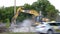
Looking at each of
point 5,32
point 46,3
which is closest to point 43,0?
point 46,3

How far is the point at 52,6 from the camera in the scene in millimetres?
61000

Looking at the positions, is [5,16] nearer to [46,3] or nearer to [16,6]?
[16,6]

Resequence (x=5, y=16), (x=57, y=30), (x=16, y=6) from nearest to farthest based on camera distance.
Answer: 1. (x=57, y=30)
2. (x=5, y=16)
3. (x=16, y=6)

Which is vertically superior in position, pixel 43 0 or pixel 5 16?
pixel 43 0

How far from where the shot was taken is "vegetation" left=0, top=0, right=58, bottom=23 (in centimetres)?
5377

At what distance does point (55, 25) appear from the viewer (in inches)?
974

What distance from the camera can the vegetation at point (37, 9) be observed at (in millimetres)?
53772

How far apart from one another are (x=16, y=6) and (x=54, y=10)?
9.61 m

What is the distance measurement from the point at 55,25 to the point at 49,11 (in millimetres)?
33346

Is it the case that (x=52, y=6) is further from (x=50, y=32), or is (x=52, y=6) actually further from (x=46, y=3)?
(x=50, y=32)

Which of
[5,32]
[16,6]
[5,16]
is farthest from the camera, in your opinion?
[16,6]

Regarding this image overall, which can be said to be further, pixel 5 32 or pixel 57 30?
pixel 5 32

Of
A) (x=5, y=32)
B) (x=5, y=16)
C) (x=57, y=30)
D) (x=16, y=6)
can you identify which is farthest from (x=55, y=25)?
(x=16, y=6)

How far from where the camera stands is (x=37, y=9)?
193ft
